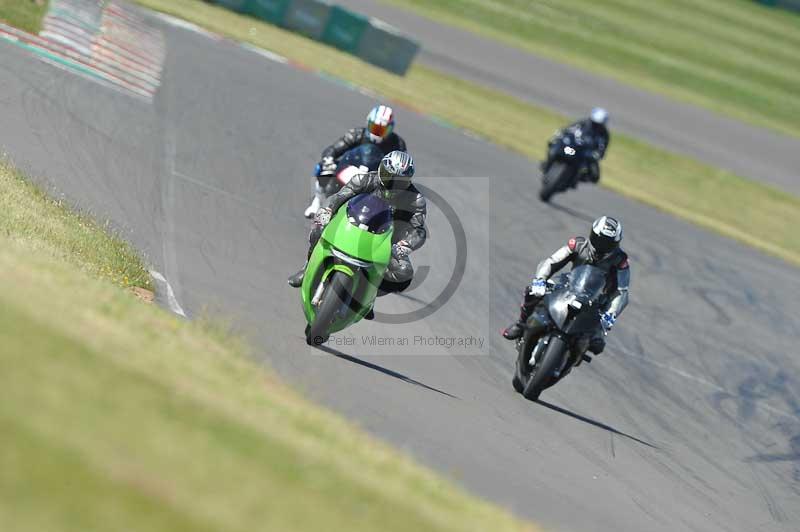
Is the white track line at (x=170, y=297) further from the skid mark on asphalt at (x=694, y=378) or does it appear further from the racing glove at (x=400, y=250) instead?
the skid mark on asphalt at (x=694, y=378)

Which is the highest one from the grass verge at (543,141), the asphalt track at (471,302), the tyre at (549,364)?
the tyre at (549,364)

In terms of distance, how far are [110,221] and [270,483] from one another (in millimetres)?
7237

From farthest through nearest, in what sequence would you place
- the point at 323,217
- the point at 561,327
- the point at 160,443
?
1. the point at 561,327
2. the point at 323,217
3. the point at 160,443

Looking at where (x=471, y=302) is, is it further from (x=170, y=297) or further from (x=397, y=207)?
(x=170, y=297)

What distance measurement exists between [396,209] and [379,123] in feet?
6.41

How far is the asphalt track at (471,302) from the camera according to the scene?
30.2 feet

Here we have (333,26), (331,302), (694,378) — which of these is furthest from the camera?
(333,26)

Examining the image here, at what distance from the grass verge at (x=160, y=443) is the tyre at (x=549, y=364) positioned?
3.36 meters

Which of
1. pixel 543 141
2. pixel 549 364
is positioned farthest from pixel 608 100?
pixel 549 364

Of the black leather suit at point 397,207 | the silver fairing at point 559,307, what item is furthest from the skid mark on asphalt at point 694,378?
the black leather suit at point 397,207

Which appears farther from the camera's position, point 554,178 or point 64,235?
point 554,178

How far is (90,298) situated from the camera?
762 cm

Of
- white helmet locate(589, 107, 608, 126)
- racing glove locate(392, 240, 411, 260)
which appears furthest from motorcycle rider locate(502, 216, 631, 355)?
white helmet locate(589, 107, 608, 126)

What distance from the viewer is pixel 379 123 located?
1238 centimetres
